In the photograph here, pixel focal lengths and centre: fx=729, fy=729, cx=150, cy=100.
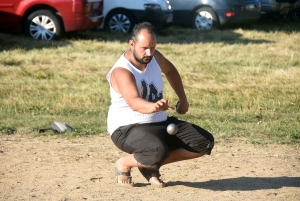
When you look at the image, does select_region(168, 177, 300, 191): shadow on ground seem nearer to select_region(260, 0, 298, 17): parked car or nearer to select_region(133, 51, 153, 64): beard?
select_region(133, 51, 153, 64): beard

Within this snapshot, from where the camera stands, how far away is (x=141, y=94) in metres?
5.48

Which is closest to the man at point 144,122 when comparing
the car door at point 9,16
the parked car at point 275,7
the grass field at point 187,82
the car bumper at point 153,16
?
the grass field at point 187,82

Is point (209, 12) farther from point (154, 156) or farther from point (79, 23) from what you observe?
point (154, 156)

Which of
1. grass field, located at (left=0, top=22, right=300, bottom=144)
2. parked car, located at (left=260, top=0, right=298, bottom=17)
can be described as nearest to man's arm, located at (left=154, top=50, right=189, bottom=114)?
grass field, located at (left=0, top=22, right=300, bottom=144)

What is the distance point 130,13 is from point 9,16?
10.9 feet

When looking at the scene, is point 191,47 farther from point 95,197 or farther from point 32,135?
point 95,197

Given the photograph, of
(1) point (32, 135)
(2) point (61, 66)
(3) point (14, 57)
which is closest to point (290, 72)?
(2) point (61, 66)

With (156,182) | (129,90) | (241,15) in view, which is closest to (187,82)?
(156,182)

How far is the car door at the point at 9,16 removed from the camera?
14.9 meters

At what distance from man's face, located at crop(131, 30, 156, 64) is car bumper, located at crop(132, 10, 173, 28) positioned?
39.2ft

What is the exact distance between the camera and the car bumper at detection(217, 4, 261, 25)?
752 inches

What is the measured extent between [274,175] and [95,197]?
5.50 feet

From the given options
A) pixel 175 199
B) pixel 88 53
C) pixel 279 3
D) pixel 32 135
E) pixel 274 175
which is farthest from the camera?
pixel 279 3

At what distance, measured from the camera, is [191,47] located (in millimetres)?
15469
